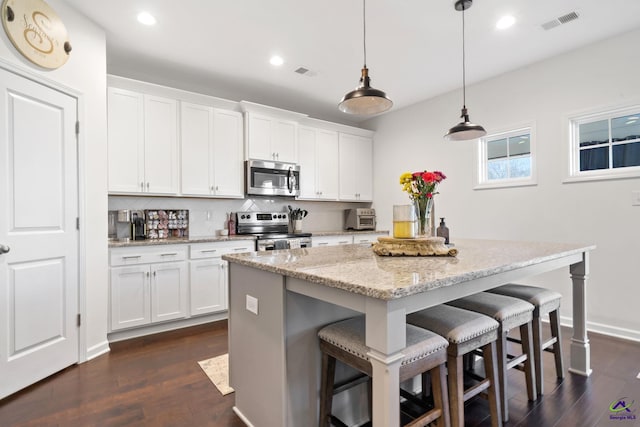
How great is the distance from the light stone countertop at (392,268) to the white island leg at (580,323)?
0.45m

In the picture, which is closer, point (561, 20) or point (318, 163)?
point (561, 20)

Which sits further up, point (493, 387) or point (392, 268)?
point (392, 268)

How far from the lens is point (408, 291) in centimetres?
102

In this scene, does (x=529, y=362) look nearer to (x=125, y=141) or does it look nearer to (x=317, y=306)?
(x=317, y=306)

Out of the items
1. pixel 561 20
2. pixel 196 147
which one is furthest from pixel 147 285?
pixel 561 20

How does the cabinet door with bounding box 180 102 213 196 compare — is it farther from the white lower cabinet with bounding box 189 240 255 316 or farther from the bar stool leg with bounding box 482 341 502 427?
the bar stool leg with bounding box 482 341 502 427

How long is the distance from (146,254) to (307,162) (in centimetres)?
243

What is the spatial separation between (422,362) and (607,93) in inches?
131

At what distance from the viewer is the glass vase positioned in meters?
1.92

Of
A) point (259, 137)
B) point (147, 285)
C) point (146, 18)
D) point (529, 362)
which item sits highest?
point (146, 18)

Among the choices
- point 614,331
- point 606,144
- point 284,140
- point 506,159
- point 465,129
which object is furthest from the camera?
point 284,140

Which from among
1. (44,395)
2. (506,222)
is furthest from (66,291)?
(506,222)

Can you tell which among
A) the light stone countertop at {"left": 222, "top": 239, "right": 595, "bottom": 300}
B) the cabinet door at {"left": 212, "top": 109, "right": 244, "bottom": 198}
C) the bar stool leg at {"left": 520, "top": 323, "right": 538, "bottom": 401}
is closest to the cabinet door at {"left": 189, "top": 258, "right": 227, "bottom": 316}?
the cabinet door at {"left": 212, "top": 109, "right": 244, "bottom": 198}

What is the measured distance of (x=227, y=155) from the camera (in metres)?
3.88
